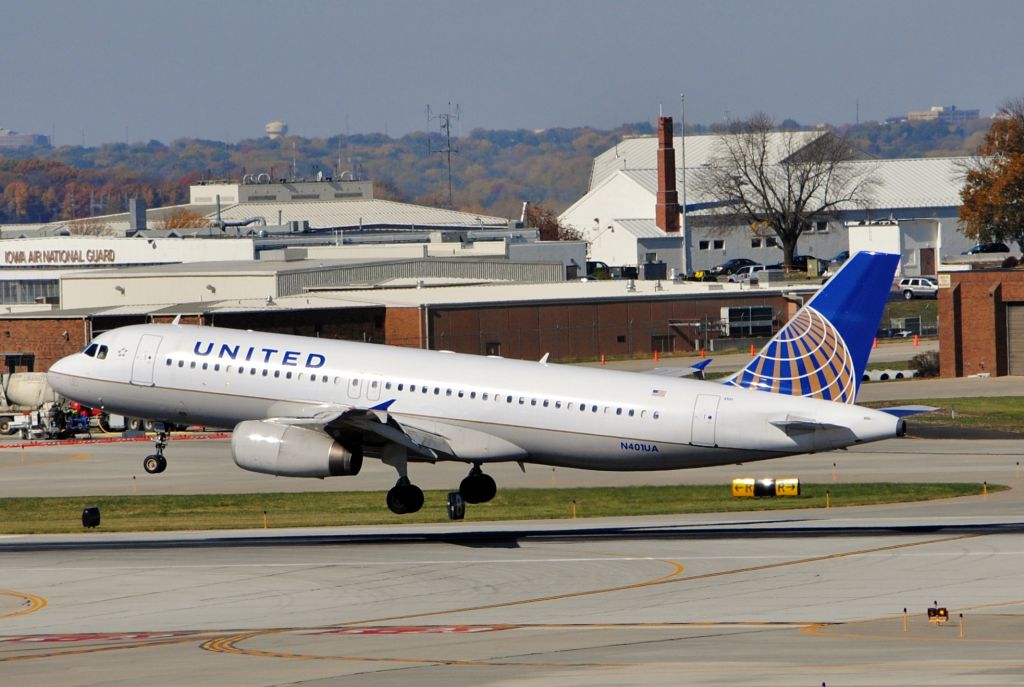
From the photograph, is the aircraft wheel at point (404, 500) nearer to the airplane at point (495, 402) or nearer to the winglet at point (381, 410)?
the airplane at point (495, 402)

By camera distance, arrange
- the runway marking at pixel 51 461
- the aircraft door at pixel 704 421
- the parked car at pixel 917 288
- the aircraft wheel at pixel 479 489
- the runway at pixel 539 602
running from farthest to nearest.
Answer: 1. the parked car at pixel 917 288
2. the runway marking at pixel 51 461
3. the aircraft wheel at pixel 479 489
4. the aircraft door at pixel 704 421
5. the runway at pixel 539 602

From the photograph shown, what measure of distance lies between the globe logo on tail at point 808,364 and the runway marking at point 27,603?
19888mm

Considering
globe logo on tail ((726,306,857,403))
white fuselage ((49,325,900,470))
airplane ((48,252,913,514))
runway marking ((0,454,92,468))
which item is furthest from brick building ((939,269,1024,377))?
white fuselage ((49,325,900,470))

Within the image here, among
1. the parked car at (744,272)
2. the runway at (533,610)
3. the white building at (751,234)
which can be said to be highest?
the white building at (751,234)

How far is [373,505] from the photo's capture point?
62.3m

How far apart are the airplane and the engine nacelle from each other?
4 cm

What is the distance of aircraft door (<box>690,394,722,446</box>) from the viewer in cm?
4744

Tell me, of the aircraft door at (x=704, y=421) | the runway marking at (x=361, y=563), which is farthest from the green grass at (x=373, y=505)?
the aircraft door at (x=704, y=421)

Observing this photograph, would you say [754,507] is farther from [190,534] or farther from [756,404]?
[190,534]

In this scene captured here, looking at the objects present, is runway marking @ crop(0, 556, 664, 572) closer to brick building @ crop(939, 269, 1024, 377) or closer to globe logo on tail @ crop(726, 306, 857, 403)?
globe logo on tail @ crop(726, 306, 857, 403)

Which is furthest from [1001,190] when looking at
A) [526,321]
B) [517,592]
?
[517,592]

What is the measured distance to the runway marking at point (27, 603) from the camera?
1588 inches

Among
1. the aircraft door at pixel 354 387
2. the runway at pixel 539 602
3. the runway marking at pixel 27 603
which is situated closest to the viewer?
the runway at pixel 539 602

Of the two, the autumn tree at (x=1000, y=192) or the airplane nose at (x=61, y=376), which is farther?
the autumn tree at (x=1000, y=192)
